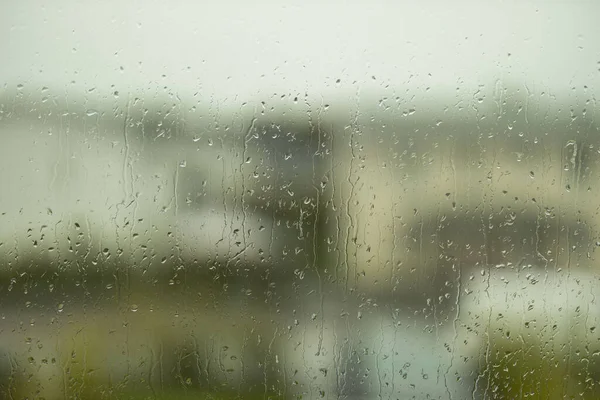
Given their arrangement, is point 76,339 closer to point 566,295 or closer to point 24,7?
point 24,7

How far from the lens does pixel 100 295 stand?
1.09 m

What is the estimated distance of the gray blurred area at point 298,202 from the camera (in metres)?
1.09

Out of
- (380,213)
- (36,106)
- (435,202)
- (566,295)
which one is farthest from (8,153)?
(566,295)

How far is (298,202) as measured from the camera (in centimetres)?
111

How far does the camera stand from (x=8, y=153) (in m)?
1.10

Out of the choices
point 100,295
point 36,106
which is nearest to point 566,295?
point 100,295

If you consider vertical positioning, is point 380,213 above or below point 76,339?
above

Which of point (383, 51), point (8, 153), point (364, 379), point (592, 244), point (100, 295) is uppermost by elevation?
point (383, 51)

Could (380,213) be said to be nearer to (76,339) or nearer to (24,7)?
(76,339)

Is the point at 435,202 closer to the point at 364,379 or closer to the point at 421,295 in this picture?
the point at 421,295

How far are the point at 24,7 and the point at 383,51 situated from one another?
2.34ft

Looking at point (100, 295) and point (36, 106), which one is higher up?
point (36, 106)

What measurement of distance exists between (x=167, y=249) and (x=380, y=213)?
0.42 metres

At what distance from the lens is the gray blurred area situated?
3.59 ft
